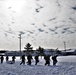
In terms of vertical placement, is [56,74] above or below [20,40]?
below

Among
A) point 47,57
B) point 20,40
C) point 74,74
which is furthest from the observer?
point 20,40

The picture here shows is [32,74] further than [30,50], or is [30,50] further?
[30,50]

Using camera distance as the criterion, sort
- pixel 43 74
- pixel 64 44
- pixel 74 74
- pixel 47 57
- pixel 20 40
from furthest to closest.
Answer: pixel 64 44 < pixel 20 40 < pixel 47 57 < pixel 43 74 < pixel 74 74

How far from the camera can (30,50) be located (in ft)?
333

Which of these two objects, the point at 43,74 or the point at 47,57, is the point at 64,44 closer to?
the point at 47,57

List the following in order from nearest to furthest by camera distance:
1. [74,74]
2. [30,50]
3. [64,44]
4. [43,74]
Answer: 1. [74,74]
2. [43,74]
3. [30,50]
4. [64,44]

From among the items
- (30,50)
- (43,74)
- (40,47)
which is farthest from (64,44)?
(43,74)

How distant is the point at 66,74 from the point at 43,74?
2.52 meters

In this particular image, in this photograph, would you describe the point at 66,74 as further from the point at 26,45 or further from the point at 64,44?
the point at 64,44

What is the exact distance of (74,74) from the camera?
60.2ft

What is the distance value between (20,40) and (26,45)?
8.54 metres

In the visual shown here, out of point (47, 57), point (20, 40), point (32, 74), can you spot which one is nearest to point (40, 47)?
point (20, 40)

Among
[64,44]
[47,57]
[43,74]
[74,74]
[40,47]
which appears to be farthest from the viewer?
[64,44]

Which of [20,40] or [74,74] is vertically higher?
[20,40]
